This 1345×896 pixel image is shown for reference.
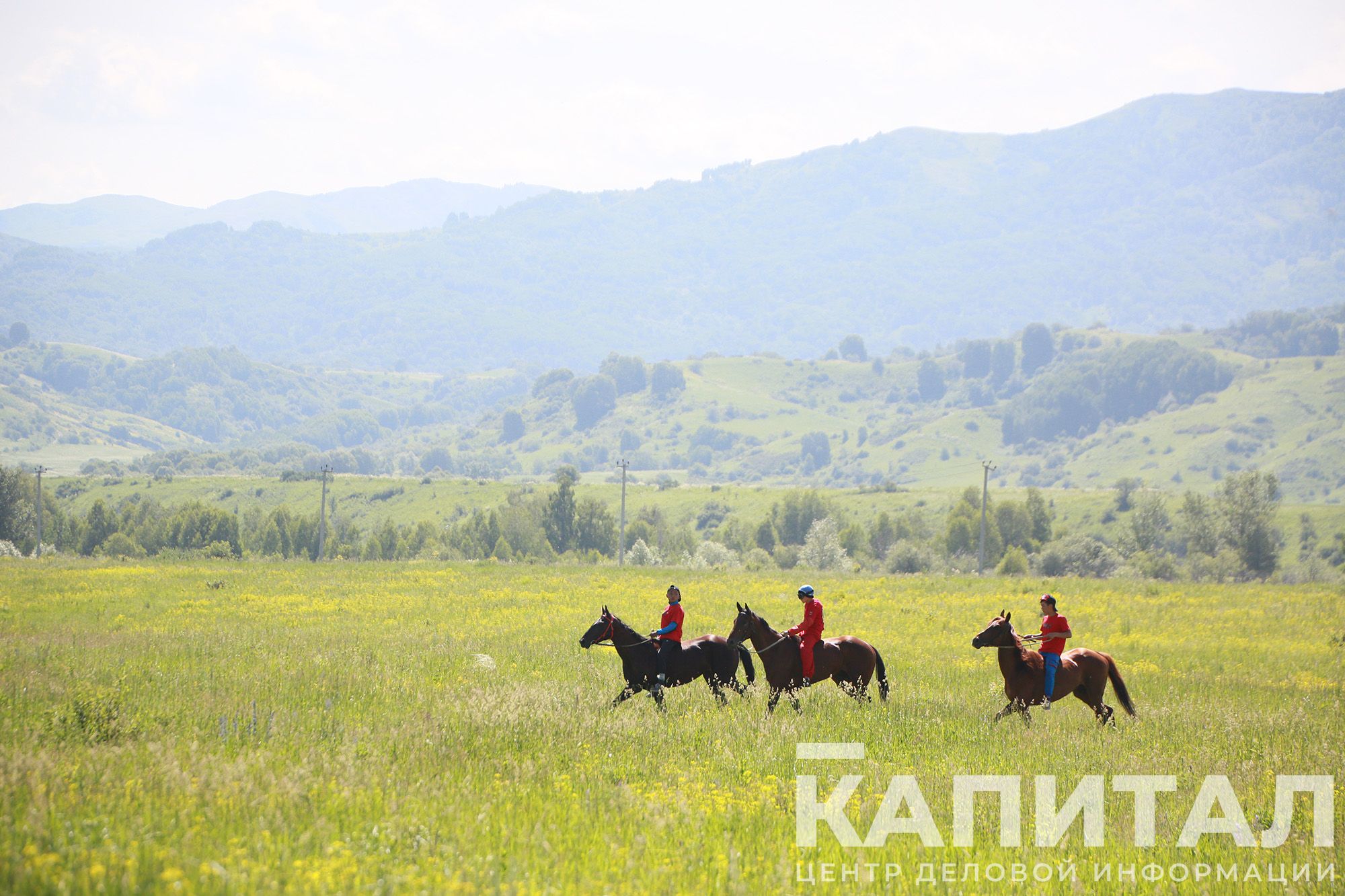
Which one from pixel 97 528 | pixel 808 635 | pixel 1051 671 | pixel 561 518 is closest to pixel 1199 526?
pixel 561 518

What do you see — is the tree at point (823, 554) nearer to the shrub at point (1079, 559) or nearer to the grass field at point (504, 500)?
the shrub at point (1079, 559)

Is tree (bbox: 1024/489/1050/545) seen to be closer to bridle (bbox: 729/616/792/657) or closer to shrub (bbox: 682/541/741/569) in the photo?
shrub (bbox: 682/541/741/569)

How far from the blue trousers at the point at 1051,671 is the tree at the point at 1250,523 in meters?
79.6

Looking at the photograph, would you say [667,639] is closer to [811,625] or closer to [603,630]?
[603,630]

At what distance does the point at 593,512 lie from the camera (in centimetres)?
10881

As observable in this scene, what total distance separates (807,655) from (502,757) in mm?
5794

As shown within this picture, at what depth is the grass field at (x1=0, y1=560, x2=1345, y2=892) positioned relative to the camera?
7742 mm

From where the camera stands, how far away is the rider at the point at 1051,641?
1478 cm

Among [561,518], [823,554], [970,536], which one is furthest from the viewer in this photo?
[561,518]

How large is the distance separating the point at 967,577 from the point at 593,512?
197 ft

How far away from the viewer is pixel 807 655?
51.0 feet

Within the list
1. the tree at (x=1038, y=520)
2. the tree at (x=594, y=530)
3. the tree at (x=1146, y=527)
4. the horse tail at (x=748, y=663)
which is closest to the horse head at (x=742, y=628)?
the horse tail at (x=748, y=663)

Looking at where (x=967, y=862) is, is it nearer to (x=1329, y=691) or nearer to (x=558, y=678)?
(x=558, y=678)

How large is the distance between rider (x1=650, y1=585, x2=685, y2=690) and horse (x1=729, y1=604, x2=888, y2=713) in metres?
0.89
